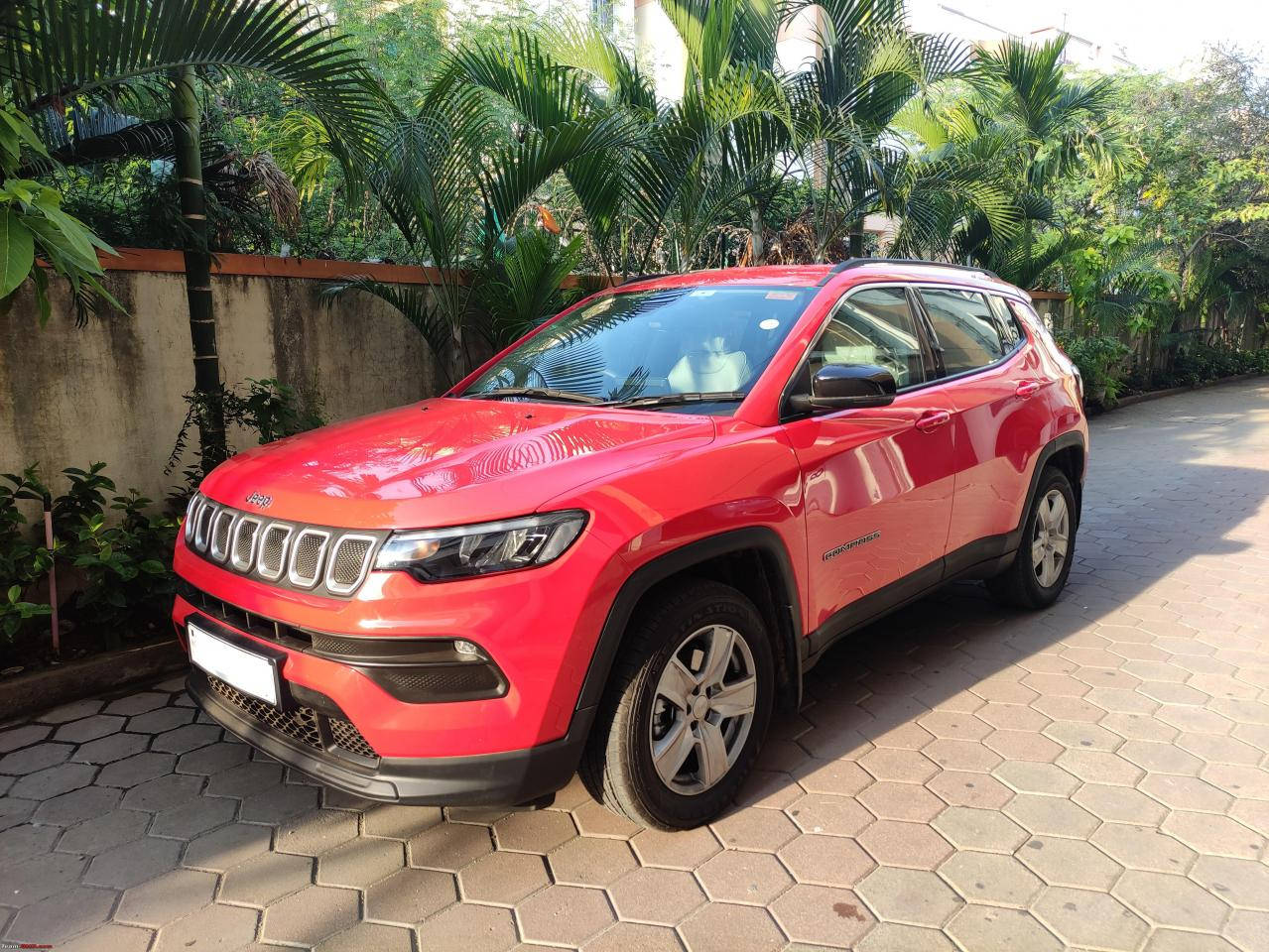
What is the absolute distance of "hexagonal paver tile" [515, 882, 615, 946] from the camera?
2.31 m

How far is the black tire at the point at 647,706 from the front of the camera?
2432mm

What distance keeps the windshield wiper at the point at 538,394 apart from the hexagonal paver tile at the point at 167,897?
185 centimetres

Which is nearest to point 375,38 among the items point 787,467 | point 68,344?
point 68,344

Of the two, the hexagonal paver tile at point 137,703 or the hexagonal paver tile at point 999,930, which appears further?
the hexagonal paver tile at point 137,703

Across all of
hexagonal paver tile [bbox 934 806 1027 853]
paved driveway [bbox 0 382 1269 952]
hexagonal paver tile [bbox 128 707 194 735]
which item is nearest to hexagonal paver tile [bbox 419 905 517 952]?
paved driveway [bbox 0 382 1269 952]

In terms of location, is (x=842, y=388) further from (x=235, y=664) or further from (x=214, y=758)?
(x=214, y=758)

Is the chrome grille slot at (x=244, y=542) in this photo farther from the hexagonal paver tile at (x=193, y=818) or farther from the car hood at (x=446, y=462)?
the hexagonal paver tile at (x=193, y=818)

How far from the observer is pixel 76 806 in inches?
116

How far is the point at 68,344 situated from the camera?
172 inches

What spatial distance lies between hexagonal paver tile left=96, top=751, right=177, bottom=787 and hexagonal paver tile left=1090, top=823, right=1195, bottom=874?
10.2 ft

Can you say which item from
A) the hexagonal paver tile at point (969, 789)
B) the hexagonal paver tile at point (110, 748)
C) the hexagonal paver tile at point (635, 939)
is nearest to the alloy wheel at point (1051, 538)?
the hexagonal paver tile at point (969, 789)

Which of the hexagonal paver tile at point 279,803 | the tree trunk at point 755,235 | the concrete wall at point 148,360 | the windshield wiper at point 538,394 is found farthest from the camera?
the tree trunk at point 755,235

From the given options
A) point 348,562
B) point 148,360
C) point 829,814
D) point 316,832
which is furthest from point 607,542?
point 148,360

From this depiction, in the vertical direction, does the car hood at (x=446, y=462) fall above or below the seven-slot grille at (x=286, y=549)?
above
